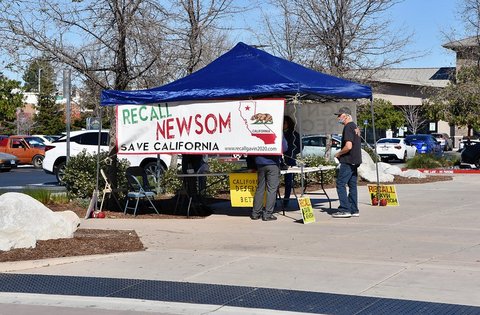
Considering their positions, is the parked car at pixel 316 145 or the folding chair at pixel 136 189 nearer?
the folding chair at pixel 136 189

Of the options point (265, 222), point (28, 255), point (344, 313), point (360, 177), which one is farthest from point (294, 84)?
point (360, 177)

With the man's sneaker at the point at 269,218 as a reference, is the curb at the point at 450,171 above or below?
above

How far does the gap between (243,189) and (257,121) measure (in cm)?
134

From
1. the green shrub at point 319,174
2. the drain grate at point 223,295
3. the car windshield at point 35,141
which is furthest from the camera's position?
the car windshield at point 35,141

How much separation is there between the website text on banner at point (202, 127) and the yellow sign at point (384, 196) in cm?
376

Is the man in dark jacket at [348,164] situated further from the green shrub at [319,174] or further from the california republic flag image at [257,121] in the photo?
the green shrub at [319,174]

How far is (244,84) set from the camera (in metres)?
13.5

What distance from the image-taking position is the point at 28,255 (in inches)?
400

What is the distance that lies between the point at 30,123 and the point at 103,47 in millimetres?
46384

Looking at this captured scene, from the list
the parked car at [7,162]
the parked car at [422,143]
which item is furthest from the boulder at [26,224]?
the parked car at [422,143]

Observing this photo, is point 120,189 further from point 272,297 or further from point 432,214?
point 272,297

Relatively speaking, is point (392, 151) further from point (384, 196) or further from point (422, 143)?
point (384, 196)

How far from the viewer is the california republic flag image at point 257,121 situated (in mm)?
13289

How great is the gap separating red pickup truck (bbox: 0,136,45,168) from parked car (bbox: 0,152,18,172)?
110 inches
